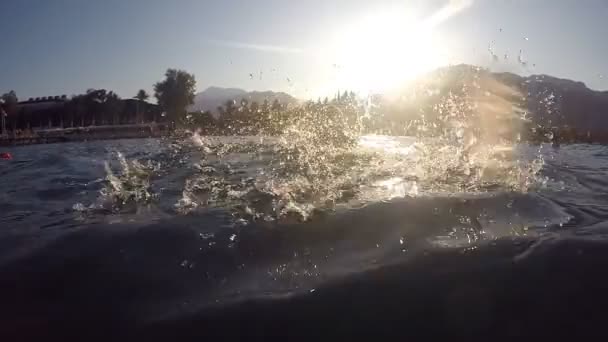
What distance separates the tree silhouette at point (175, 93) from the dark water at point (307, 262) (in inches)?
3107

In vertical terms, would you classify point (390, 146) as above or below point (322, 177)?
above

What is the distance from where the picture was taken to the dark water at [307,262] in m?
2.50

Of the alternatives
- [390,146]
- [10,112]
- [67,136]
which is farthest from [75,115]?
[390,146]

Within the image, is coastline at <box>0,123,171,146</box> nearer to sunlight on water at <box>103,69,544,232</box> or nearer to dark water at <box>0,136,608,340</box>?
sunlight on water at <box>103,69,544,232</box>

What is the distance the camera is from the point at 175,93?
81.3 m

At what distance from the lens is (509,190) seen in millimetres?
5660

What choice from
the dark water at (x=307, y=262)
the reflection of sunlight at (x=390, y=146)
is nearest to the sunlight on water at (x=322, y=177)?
the dark water at (x=307, y=262)

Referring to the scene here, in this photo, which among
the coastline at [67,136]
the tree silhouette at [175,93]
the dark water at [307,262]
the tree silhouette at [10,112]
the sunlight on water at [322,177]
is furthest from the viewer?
the tree silhouette at [175,93]

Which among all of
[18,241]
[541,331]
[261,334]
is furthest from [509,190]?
[18,241]

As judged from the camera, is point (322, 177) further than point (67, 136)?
No

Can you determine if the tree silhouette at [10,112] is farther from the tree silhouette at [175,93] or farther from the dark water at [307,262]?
the dark water at [307,262]

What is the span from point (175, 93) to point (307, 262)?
83.6m

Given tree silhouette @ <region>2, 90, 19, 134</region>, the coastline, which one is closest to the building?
tree silhouette @ <region>2, 90, 19, 134</region>

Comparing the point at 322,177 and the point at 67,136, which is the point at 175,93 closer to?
the point at 67,136
